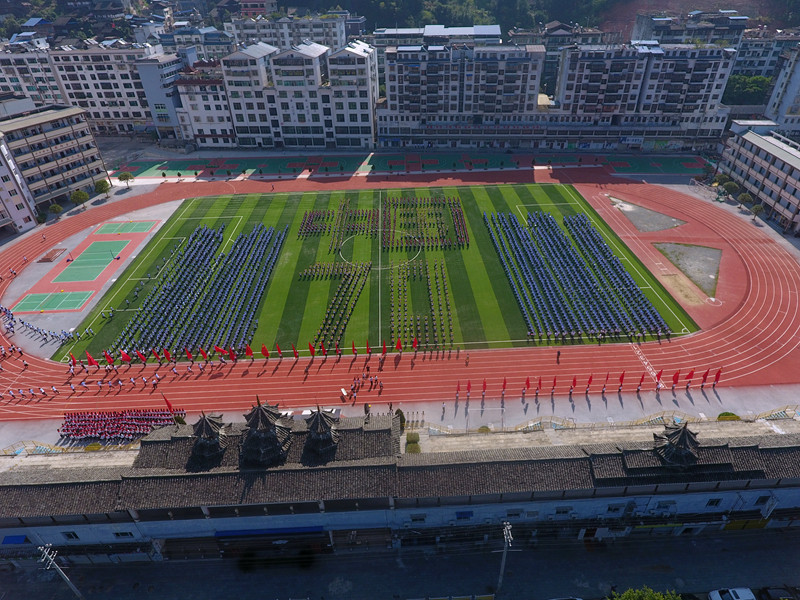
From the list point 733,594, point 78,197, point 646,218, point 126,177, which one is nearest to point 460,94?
point 646,218

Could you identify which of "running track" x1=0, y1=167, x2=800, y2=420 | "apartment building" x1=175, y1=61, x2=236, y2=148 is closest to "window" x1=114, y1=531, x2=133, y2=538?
"running track" x1=0, y1=167, x2=800, y2=420

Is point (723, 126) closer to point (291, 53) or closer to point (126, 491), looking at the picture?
point (291, 53)

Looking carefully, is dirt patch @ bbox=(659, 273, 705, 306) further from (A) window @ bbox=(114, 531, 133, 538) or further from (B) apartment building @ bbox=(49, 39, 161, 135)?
(B) apartment building @ bbox=(49, 39, 161, 135)

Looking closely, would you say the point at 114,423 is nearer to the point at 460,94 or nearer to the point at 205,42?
the point at 460,94

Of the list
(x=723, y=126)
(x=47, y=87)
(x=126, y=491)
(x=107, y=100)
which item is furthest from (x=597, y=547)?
(x=47, y=87)

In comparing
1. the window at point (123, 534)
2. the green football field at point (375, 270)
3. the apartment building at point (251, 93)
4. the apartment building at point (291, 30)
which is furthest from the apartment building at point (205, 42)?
the window at point (123, 534)

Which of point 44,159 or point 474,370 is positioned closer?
point 474,370
